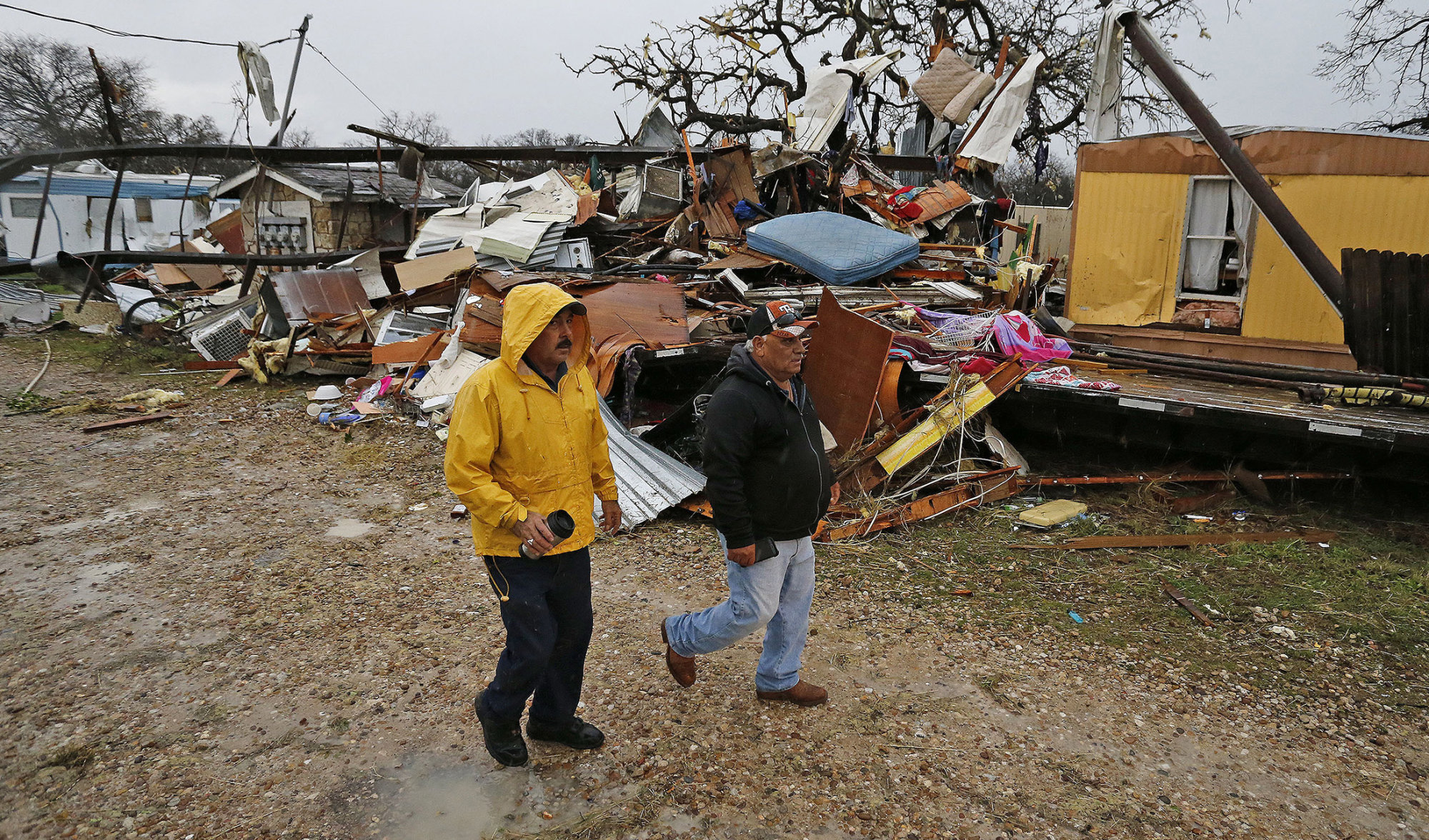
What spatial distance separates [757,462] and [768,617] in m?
0.61

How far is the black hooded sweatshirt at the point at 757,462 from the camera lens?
2936mm

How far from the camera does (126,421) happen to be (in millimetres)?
8703

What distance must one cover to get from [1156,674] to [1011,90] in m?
9.90

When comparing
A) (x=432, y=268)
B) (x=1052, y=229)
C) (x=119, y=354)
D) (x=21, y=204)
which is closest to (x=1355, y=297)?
(x=432, y=268)

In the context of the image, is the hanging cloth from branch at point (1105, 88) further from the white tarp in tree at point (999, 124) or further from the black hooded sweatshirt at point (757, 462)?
the black hooded sweatshirt at point (757, 462)

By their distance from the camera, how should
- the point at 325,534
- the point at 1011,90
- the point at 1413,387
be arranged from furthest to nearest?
the point at 1011,90 < the point at 1413,387 < the point at 325,534

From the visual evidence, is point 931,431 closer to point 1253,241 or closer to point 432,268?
point 1253,241

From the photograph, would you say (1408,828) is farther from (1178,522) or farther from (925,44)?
(925,44)

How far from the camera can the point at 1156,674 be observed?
3816 millimetres

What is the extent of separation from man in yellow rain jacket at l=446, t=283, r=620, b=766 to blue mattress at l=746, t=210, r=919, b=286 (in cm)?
630

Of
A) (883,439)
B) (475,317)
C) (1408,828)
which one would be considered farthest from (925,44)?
(1408,828)

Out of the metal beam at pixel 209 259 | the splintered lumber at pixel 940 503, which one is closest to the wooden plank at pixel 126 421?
the metal beam at pixel 209 259

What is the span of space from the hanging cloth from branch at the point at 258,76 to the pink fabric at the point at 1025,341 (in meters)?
13.4

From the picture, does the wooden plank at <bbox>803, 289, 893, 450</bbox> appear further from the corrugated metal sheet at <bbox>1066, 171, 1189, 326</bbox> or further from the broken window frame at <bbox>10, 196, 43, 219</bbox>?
the broken window frame at <bbox>10, 196, 43, 219</bbox>
